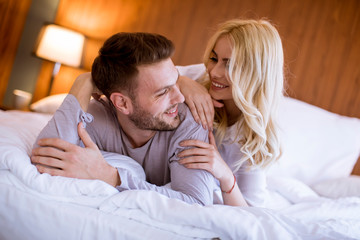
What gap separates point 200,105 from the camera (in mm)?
1449

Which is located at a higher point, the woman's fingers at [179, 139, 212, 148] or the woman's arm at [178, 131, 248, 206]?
the woman's fingers at [179, 139, 212, 148]

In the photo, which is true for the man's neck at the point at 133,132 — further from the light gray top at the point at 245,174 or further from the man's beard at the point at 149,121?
the light gray top at the point at 245,174

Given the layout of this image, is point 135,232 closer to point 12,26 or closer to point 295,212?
point 295,212

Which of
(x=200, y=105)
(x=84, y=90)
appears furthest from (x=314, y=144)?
(x=84, y=90)

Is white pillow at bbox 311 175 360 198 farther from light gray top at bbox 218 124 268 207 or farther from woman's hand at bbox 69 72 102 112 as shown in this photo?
woman's hand at bbox 69 72 102 112

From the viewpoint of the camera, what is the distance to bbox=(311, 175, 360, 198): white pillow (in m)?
2.08

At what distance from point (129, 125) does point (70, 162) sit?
400 mm

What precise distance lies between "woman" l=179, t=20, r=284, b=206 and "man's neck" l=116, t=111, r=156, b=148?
22cm

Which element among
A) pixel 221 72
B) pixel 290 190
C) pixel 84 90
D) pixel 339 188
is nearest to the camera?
pixel 84 90

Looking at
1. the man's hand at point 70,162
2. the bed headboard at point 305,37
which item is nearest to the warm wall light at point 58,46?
the bed headboard at point 305,37

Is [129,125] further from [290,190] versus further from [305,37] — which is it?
[305,37]

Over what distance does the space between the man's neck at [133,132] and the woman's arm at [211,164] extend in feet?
0.69

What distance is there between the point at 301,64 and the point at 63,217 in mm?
2374

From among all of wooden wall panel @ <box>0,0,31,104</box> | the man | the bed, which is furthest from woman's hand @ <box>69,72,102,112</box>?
wooden wall panel @ <box>0,0,31,104</box>
